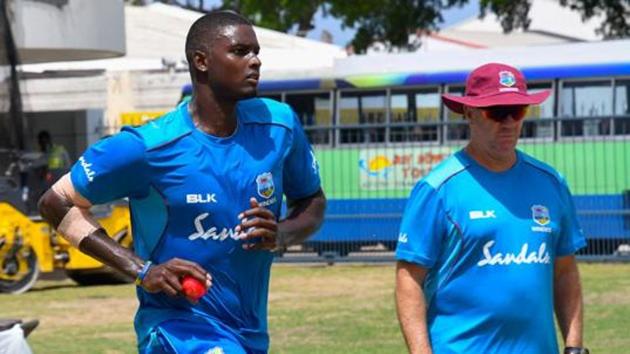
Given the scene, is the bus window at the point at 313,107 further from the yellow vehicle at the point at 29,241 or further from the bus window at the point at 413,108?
the yellow vehicle at the point at 29,241

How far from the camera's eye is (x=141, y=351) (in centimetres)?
586

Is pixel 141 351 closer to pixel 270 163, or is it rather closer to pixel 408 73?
pixel 270 163

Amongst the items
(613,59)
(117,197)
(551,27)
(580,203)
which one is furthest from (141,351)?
(551,27)

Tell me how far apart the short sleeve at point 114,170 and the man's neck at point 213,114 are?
0.23 meters

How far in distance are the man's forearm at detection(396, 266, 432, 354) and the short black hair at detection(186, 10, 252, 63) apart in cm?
106

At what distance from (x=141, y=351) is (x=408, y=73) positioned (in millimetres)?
19813

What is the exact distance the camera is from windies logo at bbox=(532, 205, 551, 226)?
5.51 m

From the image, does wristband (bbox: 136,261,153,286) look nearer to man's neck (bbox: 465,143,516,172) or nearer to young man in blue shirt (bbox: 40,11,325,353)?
young man in blue shirt (bbox: 40,11,325,353)

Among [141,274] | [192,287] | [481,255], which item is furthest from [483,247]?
[141,274]

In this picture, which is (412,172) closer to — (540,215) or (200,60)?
(200,60)

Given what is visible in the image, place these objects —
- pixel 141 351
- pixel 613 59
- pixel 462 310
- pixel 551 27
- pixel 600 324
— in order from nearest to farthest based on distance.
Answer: pixel 462 310 → pixel 141 351 → pixel 600 324 → pixel 613 59 → pixel 551 27

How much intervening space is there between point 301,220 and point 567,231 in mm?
1006

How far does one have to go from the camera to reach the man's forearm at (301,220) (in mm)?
5895

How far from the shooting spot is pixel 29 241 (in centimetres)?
1961
